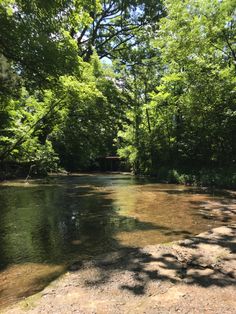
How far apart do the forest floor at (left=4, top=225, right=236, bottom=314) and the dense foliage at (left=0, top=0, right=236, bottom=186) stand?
5.26 meters

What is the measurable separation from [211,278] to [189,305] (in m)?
0.83

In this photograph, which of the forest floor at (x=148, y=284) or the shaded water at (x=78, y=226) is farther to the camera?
the shaded water at (x=78, y=226)

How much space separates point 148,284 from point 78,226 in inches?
151

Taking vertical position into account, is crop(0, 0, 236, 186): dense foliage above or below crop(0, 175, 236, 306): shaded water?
above

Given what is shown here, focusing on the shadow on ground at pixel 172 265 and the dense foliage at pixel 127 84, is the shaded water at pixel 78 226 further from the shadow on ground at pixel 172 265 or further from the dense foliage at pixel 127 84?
the dense foliage at pixel 127 84

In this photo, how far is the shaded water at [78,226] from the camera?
192 inches

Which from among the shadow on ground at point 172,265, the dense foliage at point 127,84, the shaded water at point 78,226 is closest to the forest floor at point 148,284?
the shadow on ground at point 172,265

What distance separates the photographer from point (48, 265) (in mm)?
4977

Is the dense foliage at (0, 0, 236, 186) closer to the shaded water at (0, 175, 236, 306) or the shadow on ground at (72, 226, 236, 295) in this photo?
the shaded water at (0, 175, 236, 306)

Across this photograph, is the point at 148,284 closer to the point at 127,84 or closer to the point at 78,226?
the point at 78,226

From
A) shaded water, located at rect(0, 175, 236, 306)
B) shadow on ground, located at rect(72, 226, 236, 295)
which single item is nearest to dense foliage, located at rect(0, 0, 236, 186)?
shaded water, located at rect(0, 175, 236, 306)

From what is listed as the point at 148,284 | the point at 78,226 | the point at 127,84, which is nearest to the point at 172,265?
the point at 148,284

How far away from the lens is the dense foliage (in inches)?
324

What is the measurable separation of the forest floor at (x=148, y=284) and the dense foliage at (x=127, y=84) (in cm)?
526
